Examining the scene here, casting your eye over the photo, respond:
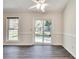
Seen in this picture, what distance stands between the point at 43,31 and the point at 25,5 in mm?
2624

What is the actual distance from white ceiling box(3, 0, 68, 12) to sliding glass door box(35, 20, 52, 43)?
1.20m

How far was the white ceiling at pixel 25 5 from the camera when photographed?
7809 mm

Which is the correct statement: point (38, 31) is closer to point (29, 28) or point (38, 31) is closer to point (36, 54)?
point (29, 28)

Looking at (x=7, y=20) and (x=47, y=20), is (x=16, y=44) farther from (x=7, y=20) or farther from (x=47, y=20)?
(x=47, y=20)

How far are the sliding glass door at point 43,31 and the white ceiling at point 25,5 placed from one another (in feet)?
3.95

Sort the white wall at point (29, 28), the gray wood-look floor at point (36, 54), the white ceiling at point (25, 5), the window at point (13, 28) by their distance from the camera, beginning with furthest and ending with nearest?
the window at point (13, 28) < the white wall at point (29, 28) < the white ceiling at point (25, 5) < the gray wood-look floor at point (36, 54)

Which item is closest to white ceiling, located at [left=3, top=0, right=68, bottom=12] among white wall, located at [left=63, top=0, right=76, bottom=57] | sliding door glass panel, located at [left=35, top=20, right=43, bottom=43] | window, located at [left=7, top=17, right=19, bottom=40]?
window, located at [left=7, top=17, right=19, bottom=40]

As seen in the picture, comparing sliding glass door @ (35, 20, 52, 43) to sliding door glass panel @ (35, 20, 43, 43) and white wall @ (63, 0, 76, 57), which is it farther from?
white wall @ (63, 0, 76, 57)

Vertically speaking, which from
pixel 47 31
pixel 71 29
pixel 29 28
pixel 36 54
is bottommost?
pixel 36 54

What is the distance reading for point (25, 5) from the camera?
8336 mm

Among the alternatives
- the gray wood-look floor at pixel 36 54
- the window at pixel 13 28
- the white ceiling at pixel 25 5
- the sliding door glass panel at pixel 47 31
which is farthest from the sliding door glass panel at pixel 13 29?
the gray wood-look floor at pixel 36 54

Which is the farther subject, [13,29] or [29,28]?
[13,29]

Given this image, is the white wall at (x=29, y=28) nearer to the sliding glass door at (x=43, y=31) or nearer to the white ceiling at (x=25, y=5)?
the sliding glass door at (x=43, y=31)

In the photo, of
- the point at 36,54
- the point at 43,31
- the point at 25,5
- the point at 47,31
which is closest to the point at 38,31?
the point at 43,31
